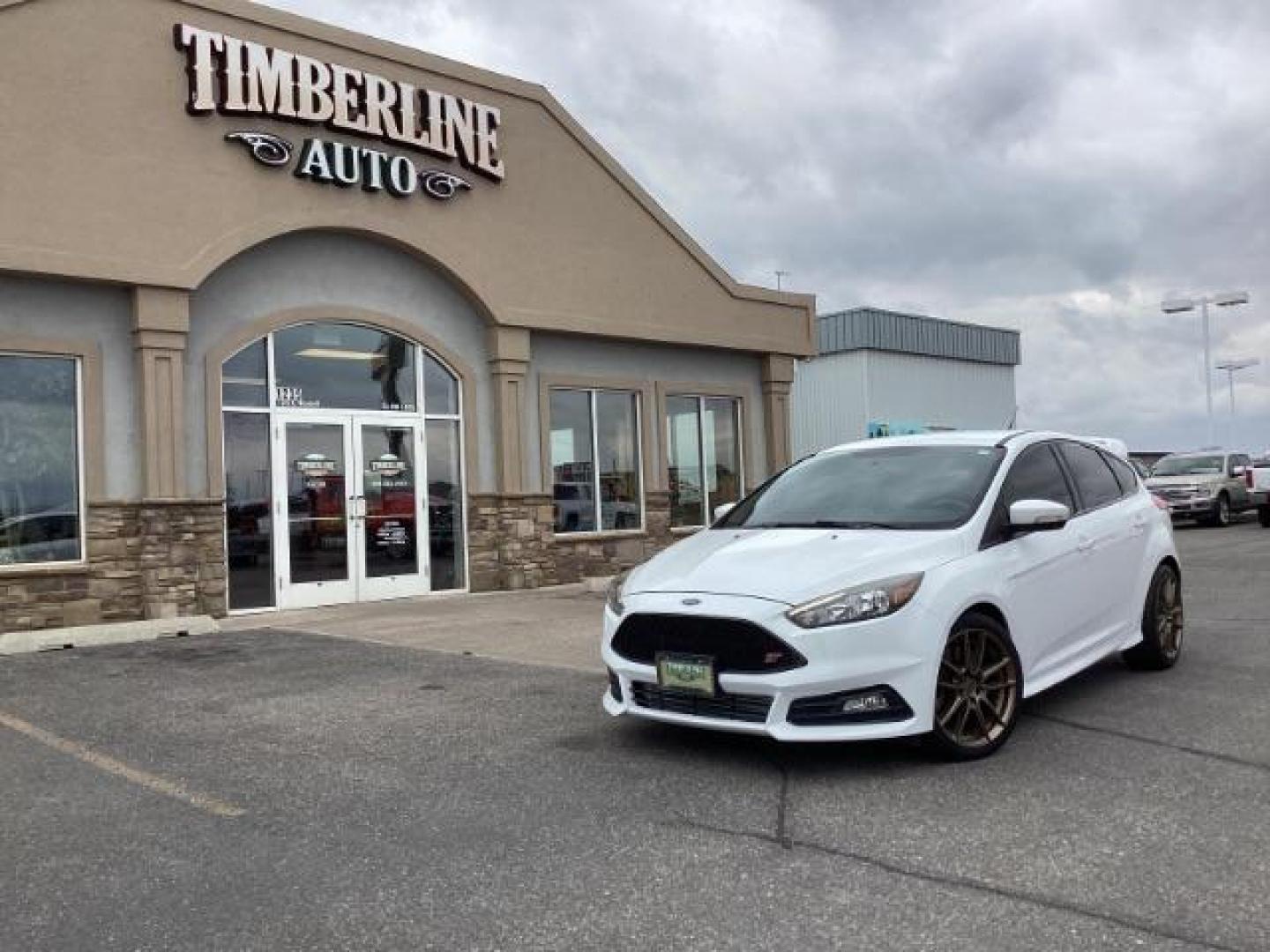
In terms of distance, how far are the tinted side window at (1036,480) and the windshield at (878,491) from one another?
0.13m

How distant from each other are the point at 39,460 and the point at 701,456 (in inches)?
379

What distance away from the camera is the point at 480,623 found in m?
11.2

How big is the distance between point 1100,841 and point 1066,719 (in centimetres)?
205

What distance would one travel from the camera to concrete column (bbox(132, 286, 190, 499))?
37.6ft

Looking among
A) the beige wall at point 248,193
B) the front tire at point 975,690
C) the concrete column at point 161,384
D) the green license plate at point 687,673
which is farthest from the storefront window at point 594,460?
the front tire at point 975,690

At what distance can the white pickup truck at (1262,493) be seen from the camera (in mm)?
23516

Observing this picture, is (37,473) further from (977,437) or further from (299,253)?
(977,437)

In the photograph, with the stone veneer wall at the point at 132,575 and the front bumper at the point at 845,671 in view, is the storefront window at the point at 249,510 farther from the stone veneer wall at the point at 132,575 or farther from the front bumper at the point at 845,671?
the front bumper at the point at 845,671

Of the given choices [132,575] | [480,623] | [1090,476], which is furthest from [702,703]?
[132,575]

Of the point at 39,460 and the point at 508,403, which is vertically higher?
the point at 508,403

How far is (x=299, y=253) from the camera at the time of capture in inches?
513

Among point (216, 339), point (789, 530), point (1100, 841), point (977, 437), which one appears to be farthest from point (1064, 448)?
point (216, 339)

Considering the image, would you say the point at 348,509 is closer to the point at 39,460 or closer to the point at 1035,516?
the point at 39,460

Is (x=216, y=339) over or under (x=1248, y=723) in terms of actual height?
over
